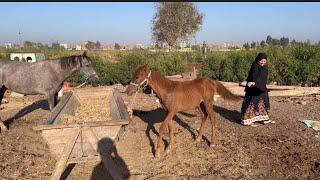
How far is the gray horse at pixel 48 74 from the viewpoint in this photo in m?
8.14

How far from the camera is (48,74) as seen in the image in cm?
815

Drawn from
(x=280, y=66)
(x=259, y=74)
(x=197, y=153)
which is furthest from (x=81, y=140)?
(x=280, y=66)

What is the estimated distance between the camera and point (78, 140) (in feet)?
14.5

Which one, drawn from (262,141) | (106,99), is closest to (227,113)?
(262,141)

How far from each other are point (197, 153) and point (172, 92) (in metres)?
1.27

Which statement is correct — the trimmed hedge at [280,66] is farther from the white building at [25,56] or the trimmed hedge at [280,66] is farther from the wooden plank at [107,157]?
the wooden plank at [107,157]

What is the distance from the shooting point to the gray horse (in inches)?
320

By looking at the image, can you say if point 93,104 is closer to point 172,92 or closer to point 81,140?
point 172,92

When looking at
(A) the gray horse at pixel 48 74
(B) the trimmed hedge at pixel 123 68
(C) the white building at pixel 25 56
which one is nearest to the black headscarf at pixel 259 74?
(A) the gray horse at pixel 48 74

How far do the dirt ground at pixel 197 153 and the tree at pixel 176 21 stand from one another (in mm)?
22948

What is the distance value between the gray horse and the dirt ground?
108cm

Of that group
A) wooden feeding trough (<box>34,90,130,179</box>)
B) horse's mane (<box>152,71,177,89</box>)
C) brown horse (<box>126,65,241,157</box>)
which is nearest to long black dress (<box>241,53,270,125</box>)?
brown horse (<box>126,65,241,157</box>)

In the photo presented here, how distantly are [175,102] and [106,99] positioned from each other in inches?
136

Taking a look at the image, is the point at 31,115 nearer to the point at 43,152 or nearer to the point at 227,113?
the point at 43,152
